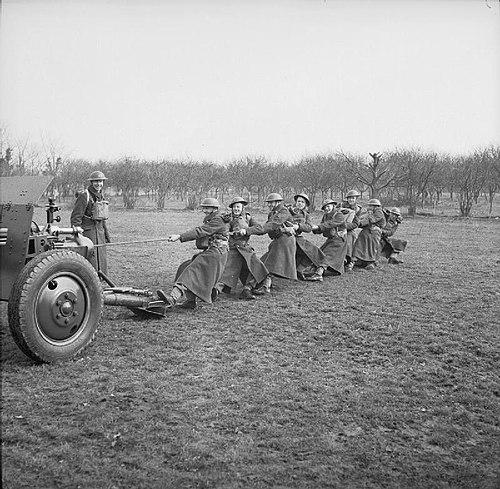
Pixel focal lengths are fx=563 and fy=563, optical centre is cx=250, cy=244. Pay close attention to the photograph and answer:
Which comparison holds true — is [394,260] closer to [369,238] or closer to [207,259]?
[369,238]

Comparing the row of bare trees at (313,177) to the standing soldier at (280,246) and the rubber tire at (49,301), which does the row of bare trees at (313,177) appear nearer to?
the standing soldier at (280,246)

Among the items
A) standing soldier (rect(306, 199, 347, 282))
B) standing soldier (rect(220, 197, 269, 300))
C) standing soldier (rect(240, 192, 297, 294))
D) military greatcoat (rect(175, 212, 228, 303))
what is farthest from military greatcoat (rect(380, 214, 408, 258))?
military greatcoat (rect(175, 212, 228, 303))

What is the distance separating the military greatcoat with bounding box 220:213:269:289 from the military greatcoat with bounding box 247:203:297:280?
0.55 m

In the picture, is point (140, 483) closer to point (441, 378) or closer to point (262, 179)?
point (441, 378)

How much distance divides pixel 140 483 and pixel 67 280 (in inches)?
93.6

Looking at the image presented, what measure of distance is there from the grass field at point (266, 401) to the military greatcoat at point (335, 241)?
2.72 metres

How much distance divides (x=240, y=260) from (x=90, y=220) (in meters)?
2.30

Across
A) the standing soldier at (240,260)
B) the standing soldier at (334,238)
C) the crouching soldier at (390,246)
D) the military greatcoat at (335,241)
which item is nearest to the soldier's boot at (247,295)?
the standing soldier at (240,260)

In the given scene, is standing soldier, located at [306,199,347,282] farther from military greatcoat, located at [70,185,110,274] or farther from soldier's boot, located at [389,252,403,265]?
military greatcoat, located at [70,185,110,274]

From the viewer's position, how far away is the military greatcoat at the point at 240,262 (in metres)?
8.48

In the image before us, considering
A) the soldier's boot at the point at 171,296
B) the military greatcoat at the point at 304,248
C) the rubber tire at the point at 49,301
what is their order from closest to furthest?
1. the rubber tire at the point at 49,301
2. the soldier's boot at the point at 171,296
3. the military greatcoat at the point at 304,248

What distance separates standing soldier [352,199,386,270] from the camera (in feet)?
38.1

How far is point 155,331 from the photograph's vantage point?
625 cm

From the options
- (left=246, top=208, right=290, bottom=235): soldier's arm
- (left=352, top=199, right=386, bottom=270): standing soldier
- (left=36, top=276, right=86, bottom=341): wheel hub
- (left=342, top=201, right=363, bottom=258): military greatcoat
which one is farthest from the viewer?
(left=352, top=199, right=386, bottom=270): standing soldier
